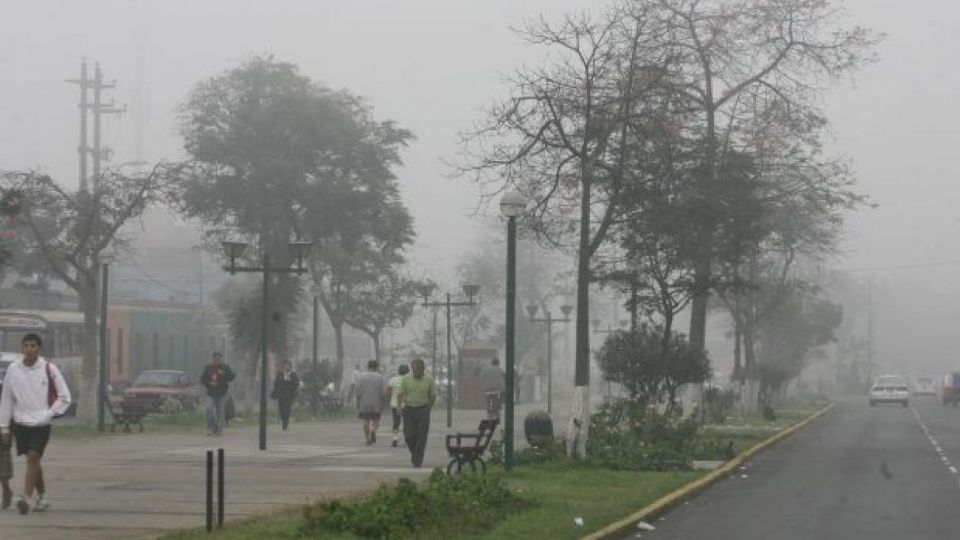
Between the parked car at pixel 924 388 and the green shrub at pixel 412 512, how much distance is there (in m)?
115

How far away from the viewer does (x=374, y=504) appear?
1412cm

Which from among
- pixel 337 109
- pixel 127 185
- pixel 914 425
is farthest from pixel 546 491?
pixel 337 109

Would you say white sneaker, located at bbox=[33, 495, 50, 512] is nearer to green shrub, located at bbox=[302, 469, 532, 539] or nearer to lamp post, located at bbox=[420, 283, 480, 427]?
green shrub, located at bbox=[302, 469, 532, 539]

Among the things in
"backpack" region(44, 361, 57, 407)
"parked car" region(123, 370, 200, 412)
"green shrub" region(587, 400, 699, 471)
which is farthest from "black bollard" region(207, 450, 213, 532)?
"parked car" region(123, 370, 200, 412)

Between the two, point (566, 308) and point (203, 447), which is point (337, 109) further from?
point (203, 447)

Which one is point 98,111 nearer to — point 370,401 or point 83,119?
point 83,119

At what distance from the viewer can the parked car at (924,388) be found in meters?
128

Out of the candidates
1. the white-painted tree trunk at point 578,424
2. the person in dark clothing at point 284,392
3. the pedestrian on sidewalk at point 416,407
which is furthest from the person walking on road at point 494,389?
the white-painted tree trunk at point 578,424

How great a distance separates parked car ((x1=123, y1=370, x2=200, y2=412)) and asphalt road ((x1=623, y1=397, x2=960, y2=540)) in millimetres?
20855

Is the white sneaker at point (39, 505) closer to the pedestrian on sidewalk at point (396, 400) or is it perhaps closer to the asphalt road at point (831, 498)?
the asphalt road at point (831, 498)

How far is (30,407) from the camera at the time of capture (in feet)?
53.2

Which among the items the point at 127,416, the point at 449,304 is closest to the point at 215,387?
the point at 127,416

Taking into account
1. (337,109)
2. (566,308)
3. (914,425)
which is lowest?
(914,425)

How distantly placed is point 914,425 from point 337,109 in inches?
872
